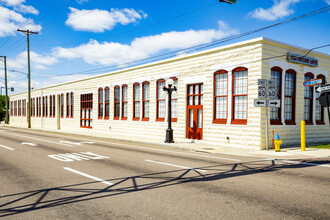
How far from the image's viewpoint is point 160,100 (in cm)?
2150

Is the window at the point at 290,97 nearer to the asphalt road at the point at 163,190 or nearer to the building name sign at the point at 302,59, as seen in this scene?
the building name sign at the point at 302,59

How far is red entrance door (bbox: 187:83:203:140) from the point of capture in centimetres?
1839

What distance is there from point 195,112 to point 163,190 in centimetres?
1245

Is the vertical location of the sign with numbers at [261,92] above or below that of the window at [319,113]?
above

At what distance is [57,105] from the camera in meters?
37.1

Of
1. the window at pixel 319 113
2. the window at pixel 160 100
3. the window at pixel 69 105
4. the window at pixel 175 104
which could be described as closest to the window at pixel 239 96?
the window at pixel 175 104

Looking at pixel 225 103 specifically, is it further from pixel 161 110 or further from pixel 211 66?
pixel 161 110

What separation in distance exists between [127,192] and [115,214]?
4.53 feet

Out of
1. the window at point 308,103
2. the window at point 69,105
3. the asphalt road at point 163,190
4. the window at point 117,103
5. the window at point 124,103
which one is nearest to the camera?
the asphalt road at point 163,190

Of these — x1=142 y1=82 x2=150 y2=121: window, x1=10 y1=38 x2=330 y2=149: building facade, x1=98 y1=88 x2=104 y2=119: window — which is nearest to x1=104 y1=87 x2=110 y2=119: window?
x1=98 y1=88 x2=104 y2=119: window

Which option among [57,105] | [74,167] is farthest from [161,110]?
[57,105]

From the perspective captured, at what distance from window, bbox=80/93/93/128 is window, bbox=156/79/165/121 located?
11391mm

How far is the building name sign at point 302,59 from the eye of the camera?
16.0m

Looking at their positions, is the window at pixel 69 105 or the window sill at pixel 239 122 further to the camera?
the window at pixel 69 105
